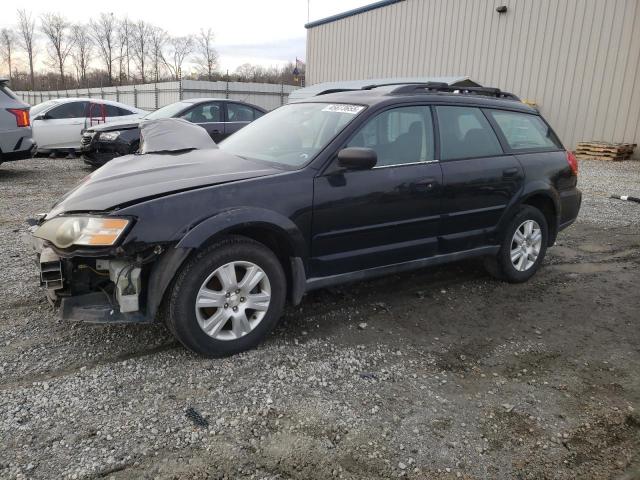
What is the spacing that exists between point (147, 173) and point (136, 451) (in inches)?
69.1

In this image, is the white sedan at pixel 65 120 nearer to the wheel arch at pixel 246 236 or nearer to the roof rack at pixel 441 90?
the roof rack at pixel 441 90

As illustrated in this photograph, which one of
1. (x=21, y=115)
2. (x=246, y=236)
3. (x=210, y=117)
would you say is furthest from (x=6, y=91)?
(x=246, y=236)

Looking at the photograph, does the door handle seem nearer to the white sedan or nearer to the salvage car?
the salvage car

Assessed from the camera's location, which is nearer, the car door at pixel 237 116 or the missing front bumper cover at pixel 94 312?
the missing front bumper cover at pixel 94 312

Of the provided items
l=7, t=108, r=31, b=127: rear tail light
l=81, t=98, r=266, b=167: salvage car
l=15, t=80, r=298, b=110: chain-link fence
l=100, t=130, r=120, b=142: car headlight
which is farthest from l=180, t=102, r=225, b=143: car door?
l=15, t=80, r=298, b=110: chain-link fence

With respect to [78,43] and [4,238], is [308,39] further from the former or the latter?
[78,43]

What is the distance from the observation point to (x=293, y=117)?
431cm

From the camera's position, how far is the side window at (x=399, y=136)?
3.79 m

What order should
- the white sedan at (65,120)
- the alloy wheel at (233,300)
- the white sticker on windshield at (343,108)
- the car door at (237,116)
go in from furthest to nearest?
the white sedan at (65,120) → the car door at (237,116) → the white sticker on windshield at (343,108) → the alloy wheel at (233,300)

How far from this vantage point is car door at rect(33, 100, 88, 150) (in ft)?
40.9

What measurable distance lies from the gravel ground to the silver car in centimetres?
547

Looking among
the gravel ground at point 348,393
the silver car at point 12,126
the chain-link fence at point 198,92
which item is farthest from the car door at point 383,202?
the chain-link fence at point 198,92

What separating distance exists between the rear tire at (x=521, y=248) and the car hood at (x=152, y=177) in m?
2.40

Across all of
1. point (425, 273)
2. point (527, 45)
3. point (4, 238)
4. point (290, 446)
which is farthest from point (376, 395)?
point (527, 45)
